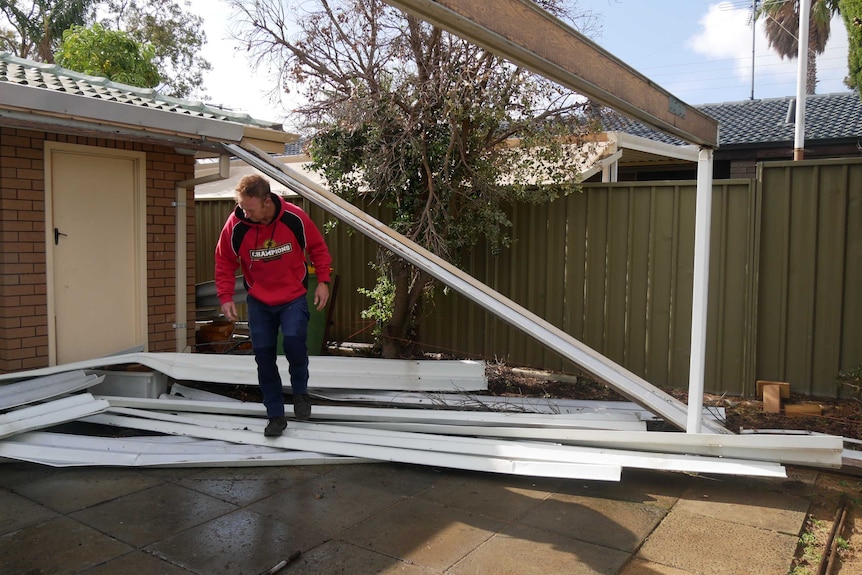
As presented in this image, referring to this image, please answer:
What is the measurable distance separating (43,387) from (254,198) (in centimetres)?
221

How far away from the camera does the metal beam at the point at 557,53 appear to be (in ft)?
7.76

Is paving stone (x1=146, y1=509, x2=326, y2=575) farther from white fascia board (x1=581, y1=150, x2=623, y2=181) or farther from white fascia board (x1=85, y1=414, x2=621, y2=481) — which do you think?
white fascia board (x1=581, y1=150, x2=623, y2=181)

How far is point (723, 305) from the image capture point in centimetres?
632

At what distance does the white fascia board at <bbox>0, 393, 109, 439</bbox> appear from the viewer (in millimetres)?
4312

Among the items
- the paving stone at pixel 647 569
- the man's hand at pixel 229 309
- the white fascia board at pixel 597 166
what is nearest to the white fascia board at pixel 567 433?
the man's hand at pixel 229 309

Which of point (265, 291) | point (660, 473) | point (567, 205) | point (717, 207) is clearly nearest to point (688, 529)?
point (660, 473)

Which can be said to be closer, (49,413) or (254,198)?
(254,198)

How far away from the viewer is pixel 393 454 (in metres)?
4.32

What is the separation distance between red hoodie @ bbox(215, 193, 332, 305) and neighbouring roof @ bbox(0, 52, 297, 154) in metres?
1.13

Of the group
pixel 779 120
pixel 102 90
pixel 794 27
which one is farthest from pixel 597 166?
pixel 794 27

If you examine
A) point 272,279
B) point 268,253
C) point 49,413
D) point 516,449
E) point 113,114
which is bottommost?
point 516,449

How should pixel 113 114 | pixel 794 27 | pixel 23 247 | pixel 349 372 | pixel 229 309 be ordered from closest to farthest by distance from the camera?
pixel 229 309 → pixel 113 114 → pixel 23 247 → pixel 349 372 → pixel 794 27

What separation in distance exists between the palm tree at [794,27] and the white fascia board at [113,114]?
803 inches

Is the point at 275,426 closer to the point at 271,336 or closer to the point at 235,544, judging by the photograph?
the point at 271,336
